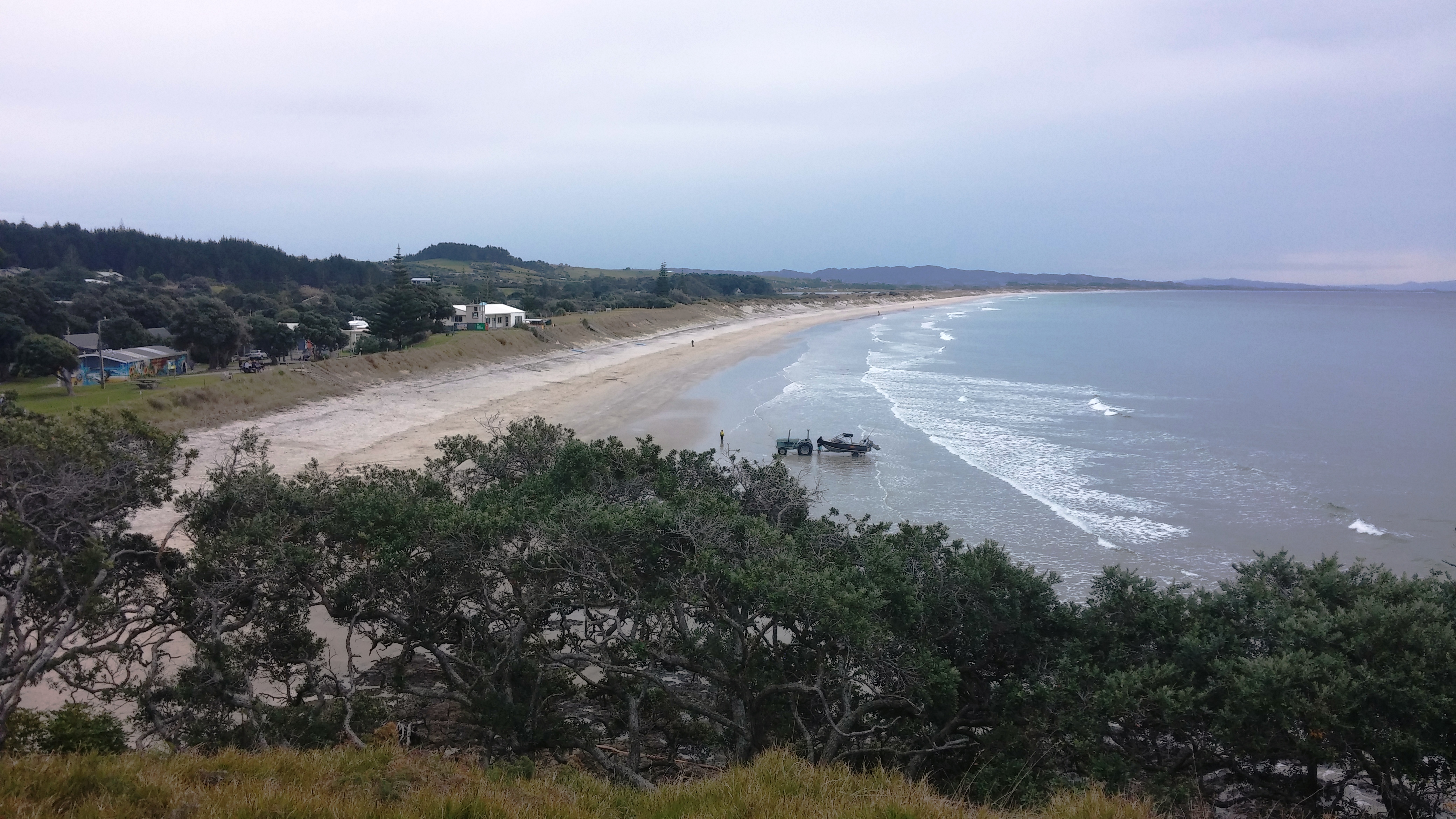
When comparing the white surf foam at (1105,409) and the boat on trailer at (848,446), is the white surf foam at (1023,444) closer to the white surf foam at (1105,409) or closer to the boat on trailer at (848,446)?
the white surf foam at (1105,409)

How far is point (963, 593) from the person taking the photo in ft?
29.3

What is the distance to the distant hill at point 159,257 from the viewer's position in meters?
82.9

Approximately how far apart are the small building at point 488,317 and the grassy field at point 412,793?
5180cm

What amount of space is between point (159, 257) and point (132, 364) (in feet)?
222

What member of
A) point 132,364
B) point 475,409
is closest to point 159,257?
point 132,364

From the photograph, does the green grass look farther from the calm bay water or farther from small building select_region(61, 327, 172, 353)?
the calm bay water

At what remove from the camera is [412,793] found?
5312 millimetres

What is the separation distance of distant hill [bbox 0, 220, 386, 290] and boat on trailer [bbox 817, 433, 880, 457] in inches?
2863

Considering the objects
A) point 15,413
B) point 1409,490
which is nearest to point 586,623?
point 15,413

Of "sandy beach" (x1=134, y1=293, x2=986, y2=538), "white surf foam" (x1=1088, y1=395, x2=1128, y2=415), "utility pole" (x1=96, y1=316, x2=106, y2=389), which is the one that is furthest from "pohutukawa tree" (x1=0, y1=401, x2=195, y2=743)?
"white surf foam" (x1=1088, y1=395, x2=1128, y2=415)

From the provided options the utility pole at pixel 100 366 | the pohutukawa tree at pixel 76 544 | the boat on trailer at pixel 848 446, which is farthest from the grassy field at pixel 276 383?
the boat on trailer at pixel 848 446

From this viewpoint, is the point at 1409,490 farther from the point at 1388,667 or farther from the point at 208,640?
the point at 208,640

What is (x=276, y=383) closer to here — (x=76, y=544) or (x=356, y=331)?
(x=356, y=331)

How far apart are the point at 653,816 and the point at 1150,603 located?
651 cm
